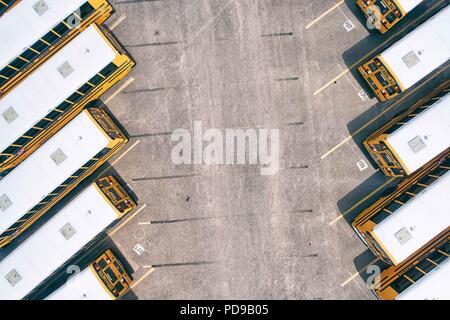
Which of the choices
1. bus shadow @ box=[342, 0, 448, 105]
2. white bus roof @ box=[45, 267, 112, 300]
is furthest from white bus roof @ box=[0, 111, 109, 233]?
bus shadow @ box=[342, 0, 448, 105]

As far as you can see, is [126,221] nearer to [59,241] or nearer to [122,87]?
[59,241]

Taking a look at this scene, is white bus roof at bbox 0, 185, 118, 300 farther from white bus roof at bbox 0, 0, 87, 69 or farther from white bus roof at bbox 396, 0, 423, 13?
white bus roof at bbox 396, 0, 423, 13

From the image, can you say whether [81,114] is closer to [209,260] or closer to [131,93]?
[131,93]

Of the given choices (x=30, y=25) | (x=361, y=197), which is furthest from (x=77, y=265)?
(x=361, y=197)

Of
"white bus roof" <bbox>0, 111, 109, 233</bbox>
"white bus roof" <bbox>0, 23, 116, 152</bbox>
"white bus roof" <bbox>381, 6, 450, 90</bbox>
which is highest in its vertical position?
"white bus roof" <bbox>0, 23, 116, 152</bbox>

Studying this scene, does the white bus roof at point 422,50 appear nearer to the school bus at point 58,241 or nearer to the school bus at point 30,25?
the school bus at point 30,25
